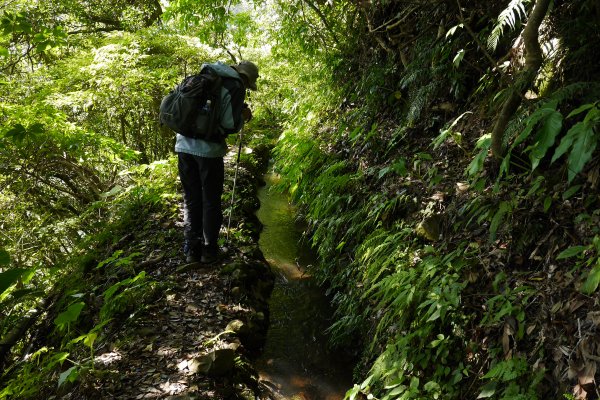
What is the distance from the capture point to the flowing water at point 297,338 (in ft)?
11.9

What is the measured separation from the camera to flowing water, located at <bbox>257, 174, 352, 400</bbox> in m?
3.61

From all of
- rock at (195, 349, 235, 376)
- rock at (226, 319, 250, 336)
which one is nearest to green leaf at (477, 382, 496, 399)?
rock at (195, 349, 235, 376)

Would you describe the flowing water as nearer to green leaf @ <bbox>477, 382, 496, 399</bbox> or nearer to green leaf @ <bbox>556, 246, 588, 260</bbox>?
green leaf @ <bbox>477, 382, 496, 399</bbox>

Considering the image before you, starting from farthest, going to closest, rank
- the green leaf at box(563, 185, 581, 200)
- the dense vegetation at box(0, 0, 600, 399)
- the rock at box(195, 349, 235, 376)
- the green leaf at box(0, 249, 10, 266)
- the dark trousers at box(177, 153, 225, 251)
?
the dark trousers at box(177, 153, 225, 251) → the rock at box(195, 349, 235, 376) → the green leaf at box(563, 185, 581, 200) → the dense vegetation at box(0, 0, 600, 399) → the green leaf at box(0, 249, 10, 266)

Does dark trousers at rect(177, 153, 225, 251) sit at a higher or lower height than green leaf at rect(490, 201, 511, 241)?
lower

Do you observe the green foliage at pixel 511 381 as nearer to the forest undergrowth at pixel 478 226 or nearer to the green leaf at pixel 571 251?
the forest undergrowth at pixel 478 226

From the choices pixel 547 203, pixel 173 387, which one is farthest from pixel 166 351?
pixel 547 203

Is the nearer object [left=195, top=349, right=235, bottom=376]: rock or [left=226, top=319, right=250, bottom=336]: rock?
[left=195, top=349, right=235, bottom=376]: rock

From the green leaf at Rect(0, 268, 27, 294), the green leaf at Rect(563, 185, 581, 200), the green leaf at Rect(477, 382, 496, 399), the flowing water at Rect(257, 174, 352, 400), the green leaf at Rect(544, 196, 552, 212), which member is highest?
the green leaf at Rect(0, 268, 27, 294)

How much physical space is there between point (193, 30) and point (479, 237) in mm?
9179

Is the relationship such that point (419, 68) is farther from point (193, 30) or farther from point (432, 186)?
point (193, 30)

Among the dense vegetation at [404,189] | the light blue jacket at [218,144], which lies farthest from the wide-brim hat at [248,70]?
the dense vegetation at [404,189]

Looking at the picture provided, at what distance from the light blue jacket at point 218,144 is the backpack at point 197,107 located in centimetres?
5

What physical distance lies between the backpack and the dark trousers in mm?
320
